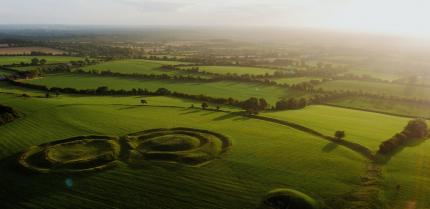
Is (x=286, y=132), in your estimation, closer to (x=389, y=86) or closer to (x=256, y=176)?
(x=256, y=176)

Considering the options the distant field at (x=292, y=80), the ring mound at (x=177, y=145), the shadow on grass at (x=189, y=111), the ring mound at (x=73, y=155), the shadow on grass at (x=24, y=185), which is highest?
the distant field at (x=292, y=80)

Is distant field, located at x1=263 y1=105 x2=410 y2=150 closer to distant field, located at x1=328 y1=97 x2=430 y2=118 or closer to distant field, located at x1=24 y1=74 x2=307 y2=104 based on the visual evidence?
distant field, located at x1=328 y1=97 x2=430 y2=118

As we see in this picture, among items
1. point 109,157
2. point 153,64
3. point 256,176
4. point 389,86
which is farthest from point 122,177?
point 153,64

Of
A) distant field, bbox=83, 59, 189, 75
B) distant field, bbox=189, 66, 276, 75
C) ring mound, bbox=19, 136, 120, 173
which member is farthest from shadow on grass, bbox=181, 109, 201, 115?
distant field, bbox=189, 66, 276, 75

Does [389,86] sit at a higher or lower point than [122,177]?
higher

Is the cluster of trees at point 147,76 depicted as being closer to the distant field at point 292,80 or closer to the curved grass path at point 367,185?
the distant field at point 292,80

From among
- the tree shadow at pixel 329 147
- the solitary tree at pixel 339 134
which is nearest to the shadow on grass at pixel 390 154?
the tree shadow at pixel 329 147
